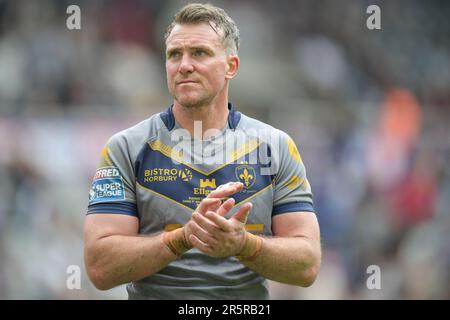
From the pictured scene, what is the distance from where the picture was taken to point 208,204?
13.7ft

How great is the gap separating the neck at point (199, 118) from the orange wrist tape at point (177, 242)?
29.5 inches

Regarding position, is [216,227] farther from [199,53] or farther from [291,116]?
[291,116]

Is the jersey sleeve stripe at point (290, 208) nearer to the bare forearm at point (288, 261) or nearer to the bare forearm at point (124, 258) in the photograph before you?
the bare forearm at point (288, 261)

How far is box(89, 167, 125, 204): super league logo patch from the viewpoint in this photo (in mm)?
4609

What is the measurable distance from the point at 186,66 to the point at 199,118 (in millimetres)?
361

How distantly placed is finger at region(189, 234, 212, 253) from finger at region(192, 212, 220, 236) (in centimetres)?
6

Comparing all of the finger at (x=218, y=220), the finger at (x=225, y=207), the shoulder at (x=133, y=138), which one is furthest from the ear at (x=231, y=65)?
the finger at (x=218, y=220)

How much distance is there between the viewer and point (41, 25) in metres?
13.1

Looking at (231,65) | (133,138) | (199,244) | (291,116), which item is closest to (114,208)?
(133,138)

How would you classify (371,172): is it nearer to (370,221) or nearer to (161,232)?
(370,221)

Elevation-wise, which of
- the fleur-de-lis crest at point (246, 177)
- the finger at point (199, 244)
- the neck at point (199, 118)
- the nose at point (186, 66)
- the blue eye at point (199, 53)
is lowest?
the finger at point (199, 244)

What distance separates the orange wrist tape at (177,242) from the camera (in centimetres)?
430

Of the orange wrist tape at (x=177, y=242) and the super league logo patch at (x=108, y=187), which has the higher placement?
the super league logo patch at (x=108, y=187)

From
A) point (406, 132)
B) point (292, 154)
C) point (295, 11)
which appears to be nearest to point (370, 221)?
point (406, 132)
